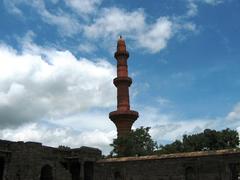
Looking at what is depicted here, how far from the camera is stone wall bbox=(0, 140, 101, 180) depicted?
2542cm

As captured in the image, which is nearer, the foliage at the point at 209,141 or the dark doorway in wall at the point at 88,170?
the dark doorway in wall at the point at 88,170

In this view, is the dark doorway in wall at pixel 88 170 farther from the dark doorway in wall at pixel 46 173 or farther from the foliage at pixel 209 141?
the foliage at pixel 209 141

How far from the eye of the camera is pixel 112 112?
4666 centimetres

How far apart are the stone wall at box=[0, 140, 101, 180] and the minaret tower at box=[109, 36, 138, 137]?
1280cm

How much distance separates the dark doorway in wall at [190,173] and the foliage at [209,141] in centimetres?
1569

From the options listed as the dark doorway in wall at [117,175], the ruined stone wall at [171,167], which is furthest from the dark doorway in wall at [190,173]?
the dark doorway in wall at [117,175]

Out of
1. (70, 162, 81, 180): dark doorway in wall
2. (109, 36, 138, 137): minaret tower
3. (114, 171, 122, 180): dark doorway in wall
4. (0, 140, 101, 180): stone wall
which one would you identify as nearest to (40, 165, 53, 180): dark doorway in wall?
(0, 140, 101, 180): stone wall

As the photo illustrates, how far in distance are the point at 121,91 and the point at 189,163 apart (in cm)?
2172

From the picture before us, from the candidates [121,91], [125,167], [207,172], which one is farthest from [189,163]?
[121,91]

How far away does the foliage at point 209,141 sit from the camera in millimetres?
43156

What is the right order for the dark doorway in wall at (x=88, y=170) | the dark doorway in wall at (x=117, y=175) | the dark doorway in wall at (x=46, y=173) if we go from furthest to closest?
the dark doorway in wall at (x=88, y=170) < the dark doorway in wall at (x=117, y=175) < the dark doorway in wall at (x=46, y=173)

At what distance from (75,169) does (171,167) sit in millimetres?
8772

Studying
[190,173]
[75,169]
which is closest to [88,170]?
[75,169]

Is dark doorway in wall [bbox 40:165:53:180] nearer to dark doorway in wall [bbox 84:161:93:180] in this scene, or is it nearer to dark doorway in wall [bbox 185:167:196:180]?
dark doorway in wall [bbox 84:161:93:180]
